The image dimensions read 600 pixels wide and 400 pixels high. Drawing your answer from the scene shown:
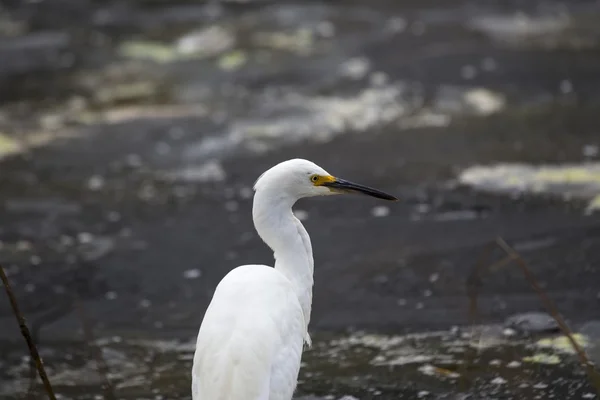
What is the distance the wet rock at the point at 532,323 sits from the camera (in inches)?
233

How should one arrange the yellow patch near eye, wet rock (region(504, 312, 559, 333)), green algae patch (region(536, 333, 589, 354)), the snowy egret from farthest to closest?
wet rock (region(504, 312, 559, 333)), green algae patch (region(536, 333, 589, 354)), the yellow patch near eye, the snowy egret

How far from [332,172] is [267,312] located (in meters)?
4.57

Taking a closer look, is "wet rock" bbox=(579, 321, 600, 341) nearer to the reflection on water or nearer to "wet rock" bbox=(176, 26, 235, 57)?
the reflection on water

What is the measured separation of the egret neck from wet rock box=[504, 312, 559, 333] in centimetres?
171

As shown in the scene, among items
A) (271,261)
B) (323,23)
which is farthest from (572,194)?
(323,23)

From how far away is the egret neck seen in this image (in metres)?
4.76

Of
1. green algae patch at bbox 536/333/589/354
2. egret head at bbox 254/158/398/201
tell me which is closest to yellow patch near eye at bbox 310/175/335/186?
egret head at bbox 254/158/398/201

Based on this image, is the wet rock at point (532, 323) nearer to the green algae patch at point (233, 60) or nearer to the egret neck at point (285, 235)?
the egret neck at point (285, 235)

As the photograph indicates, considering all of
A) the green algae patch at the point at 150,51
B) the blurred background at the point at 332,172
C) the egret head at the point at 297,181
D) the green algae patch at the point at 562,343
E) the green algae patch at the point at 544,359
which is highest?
the green algae patch at the point at 150,51

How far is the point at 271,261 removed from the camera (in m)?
7.36

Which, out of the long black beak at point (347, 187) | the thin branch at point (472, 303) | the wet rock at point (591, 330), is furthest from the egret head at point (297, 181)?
the wet rock at point (591, 330)

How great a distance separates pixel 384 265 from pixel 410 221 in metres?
0.79

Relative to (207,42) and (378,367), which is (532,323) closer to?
(378,367)

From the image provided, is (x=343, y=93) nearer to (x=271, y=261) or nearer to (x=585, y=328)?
(x=271, y=261)
